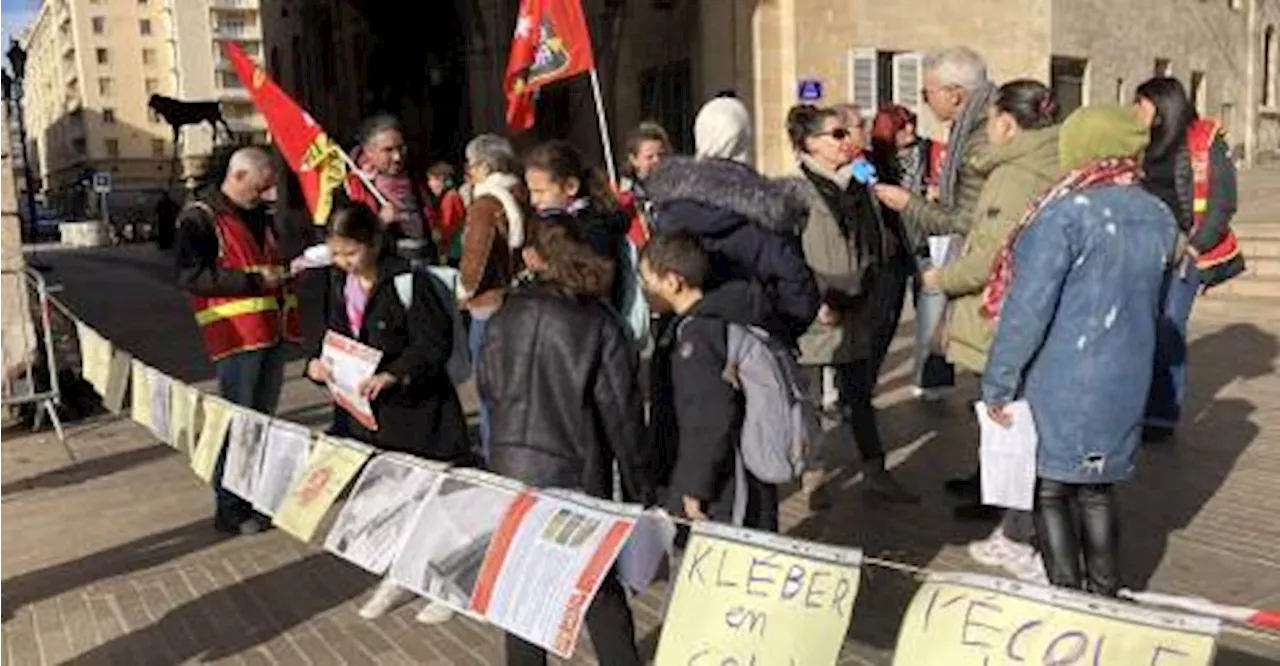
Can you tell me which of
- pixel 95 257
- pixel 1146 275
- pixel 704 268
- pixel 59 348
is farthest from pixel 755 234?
pixel 95 257

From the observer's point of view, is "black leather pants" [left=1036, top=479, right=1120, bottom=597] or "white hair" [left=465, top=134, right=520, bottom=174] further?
"white hair" [left=465, top=134, right=520, bottom=174]

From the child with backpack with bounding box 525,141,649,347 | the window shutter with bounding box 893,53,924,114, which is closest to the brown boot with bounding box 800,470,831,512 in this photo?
the child with backpack with bounding box 525,141,649,347

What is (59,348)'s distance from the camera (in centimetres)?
977

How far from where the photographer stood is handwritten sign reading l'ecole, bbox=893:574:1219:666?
2.03 m

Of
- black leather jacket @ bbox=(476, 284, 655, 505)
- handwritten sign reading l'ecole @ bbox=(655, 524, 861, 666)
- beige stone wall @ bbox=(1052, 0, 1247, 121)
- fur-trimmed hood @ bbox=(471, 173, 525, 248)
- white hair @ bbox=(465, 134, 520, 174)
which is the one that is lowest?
handwritten sign reading l'ecole @ bbox=(655, 524, 861, 666)

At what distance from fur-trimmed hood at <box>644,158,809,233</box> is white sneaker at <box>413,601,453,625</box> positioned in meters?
1.76

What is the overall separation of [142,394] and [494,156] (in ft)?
8.33

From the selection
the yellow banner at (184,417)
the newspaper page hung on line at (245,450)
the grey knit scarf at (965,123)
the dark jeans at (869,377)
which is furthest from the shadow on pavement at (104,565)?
the grey knit scarf at (965,123)

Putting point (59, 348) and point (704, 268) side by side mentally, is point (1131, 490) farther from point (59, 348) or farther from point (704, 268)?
point (59, 348)

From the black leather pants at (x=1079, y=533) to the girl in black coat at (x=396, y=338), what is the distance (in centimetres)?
224

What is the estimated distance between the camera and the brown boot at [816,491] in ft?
19.2

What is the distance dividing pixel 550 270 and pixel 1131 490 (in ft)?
12.1

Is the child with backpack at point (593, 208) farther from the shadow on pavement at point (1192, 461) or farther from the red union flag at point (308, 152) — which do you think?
the shadow on pavement at point (1192, 461)

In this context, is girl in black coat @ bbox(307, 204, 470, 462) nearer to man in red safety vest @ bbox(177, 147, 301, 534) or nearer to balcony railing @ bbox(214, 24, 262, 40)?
man in red safety vest @ bbox(177, 147, 301, 534)
